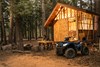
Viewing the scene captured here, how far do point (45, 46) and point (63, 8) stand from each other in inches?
197

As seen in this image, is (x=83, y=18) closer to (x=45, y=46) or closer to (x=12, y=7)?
(x=45, y=46)

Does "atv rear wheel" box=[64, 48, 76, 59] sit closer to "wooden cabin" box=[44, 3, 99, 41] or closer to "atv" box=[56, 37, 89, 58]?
"atv" box=[56, 37, 89, 58]

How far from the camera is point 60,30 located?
26.1 m

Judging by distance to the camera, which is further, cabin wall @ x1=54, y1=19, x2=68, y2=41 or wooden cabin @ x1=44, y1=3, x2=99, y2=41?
cabin wall @ x1=54, y1=19, x2=68, y2=41

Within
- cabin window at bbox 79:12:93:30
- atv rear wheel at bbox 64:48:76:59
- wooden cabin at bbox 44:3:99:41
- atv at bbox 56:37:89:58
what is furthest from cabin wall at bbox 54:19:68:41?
atv rear wheel at bbox 64:48:76:59

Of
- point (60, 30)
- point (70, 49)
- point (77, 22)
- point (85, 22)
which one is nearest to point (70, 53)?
point (70, 49)

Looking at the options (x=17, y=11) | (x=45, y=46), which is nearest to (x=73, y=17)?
(x=45, y=46)

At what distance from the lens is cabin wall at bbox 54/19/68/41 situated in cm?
2498

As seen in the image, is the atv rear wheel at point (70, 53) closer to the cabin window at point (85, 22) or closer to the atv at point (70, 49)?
the atv at point (70, 49)

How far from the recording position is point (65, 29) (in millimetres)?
24938

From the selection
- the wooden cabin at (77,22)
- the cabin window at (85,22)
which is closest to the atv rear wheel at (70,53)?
the wooden cabin at (77,22)

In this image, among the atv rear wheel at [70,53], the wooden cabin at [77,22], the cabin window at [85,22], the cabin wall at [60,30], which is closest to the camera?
the atv rear wheel at [70,53]

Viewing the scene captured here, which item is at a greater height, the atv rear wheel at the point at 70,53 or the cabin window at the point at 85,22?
the cabin window at the point at 85,22

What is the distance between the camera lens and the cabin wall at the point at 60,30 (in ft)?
82.0
